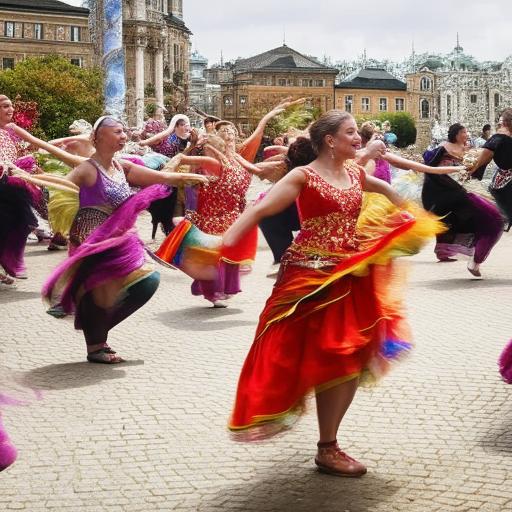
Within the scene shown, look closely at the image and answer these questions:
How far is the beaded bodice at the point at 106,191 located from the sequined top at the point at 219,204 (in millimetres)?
3123

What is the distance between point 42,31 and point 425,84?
77.8m

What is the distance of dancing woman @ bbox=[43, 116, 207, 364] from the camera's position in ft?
30.1

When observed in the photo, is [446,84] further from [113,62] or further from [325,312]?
[325,312]

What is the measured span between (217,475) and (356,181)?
1795mm

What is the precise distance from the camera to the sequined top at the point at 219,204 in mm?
12719

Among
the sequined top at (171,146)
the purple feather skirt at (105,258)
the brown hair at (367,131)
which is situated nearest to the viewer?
the purple feather skirt at (105,258)

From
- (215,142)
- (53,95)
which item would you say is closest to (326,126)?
(215,142)

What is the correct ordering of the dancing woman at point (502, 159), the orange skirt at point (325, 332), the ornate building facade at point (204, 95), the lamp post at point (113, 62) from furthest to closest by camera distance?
the ornate building facade at point (204, 95)
the lamp post at point (113, 62)
the dancing woman at point (502, 159)
the orange skirt at point (325, 332)

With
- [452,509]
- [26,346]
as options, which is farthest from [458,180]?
[452,509]

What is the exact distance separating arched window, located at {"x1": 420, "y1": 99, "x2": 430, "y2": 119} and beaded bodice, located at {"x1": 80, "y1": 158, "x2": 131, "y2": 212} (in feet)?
524

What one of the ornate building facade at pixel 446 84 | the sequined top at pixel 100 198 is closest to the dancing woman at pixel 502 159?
the sequined top at pixel 100 198

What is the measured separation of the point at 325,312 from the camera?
5.91 metres

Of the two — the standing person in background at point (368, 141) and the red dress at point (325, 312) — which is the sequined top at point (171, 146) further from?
the red dress at point (325, 312)

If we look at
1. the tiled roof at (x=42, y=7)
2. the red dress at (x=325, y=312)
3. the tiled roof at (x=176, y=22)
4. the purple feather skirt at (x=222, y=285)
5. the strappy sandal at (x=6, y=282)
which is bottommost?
the strappy sandal at (x=6, y=282)
